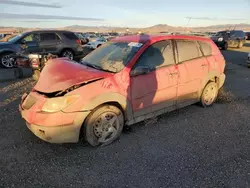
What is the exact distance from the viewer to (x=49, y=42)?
12.2 m

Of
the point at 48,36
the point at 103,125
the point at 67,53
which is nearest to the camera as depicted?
the point at 103,125

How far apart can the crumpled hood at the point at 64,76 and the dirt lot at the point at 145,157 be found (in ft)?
3.09

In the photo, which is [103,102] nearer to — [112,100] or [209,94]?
[112,100]

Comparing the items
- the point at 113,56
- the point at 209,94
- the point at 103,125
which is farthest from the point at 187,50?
the point at 103,125

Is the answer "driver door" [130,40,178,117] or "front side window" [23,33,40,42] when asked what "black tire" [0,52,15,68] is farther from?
"driver door" [130,40,178,117]

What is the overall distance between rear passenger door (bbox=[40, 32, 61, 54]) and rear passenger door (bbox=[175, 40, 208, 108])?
29.5ft

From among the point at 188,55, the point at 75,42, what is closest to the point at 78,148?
the point at 188,55

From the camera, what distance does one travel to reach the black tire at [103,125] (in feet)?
11.7

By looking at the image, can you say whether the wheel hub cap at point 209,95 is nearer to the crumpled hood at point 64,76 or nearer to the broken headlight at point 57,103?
the crumpled hood at point 64,76

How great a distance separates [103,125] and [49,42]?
32.0ft

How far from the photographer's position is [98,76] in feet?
12.1

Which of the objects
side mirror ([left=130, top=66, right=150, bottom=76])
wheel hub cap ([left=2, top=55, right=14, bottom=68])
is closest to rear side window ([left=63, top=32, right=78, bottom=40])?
wheel hub cap ([left=2, top=55, right=14, bottom=68])

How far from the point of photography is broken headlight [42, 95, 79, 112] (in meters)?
3.34

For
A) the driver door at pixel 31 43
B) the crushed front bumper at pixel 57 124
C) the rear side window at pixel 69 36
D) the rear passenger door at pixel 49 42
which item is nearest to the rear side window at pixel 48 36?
the rear passenger door at pixel 49 42
